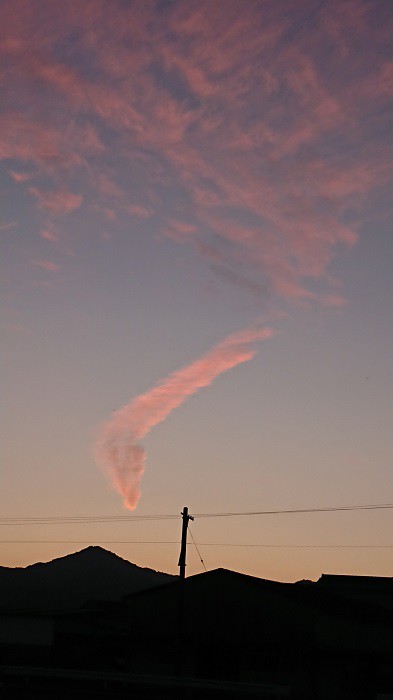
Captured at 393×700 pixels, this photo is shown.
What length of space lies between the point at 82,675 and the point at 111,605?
179 ft

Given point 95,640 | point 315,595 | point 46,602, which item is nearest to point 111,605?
point 95,640

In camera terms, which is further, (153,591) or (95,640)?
(95,640)

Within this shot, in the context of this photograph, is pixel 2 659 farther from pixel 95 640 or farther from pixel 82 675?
pixel 82 675

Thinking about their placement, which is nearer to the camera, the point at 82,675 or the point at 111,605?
the point at 82,675

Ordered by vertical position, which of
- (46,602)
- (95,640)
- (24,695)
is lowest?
(24,695)

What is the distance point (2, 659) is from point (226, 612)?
17274mm

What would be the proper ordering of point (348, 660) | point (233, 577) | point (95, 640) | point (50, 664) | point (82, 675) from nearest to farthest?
point (82, 675), point (348, 660), point (233, 577), point (50, 664), point (95, 640)

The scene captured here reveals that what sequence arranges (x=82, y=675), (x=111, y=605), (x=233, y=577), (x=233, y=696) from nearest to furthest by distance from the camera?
(x=233, y=696) < (x=82, y=675) < (x=233, y=577) < (x=111, y=605)

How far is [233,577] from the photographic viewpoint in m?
50.0

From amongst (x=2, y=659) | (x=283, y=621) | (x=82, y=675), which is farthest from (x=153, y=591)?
(x=82, y=675)

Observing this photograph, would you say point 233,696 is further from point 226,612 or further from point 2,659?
point 2,659

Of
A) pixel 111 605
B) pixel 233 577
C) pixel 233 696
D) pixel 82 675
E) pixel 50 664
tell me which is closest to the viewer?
pixel 233 696

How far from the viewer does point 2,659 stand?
55562 mm

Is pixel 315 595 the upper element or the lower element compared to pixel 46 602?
lower
